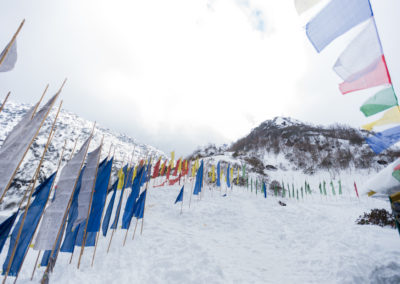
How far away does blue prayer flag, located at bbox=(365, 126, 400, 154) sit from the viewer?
4680 mm

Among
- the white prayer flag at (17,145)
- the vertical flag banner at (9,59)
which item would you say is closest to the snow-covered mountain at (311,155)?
the white prayer flag at (17,145)

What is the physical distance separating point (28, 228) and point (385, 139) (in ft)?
35.1

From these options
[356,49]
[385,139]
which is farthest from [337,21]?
[385,139]

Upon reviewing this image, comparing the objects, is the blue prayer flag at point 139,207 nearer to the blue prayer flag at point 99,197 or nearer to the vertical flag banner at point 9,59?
the blue prayer flag at point 99,197

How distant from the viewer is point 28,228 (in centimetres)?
596

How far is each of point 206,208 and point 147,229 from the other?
20.1 feet

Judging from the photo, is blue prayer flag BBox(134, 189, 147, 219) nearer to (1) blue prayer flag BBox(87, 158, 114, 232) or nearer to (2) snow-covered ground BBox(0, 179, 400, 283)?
(2) snow-covered ground BBox(0, 179, 400, 283)

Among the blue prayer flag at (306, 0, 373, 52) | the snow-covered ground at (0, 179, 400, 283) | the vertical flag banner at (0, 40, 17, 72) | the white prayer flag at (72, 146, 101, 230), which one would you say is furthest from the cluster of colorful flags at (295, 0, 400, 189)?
the white prayer flag at (72, 146, 101, 230)

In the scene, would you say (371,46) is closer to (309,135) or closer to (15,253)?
(15,253)

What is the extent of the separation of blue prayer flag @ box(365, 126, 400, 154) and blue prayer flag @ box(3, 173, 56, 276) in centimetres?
1010

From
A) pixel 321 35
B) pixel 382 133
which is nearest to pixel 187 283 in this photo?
pixel 382 133

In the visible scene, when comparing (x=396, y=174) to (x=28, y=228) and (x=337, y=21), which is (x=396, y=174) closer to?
(x=337, y=21)

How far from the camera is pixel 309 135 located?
54656 mm

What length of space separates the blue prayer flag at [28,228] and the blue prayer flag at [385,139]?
33.1 ft
